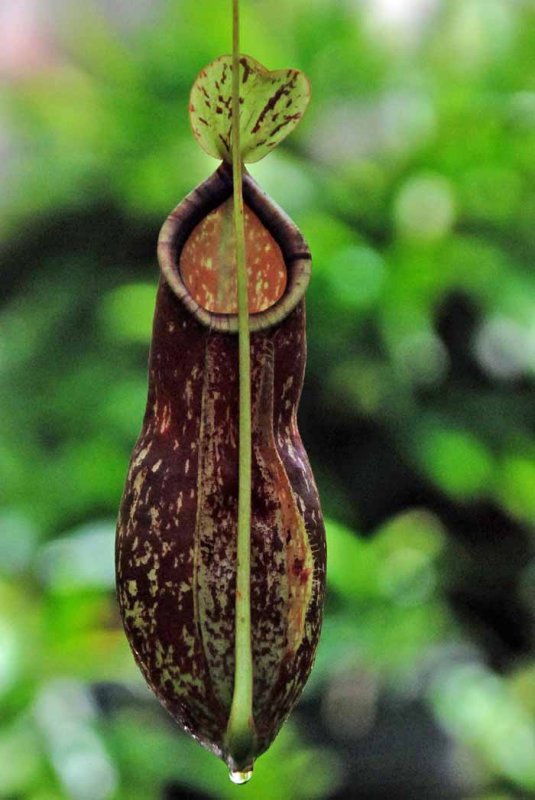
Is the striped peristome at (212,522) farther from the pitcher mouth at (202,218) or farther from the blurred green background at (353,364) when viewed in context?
the blurred green background at (353,364)

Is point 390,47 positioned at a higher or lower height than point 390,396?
higher

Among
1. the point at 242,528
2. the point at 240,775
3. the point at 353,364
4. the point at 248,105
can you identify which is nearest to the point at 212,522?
the point at 242,528

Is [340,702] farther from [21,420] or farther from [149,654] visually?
[149,654]

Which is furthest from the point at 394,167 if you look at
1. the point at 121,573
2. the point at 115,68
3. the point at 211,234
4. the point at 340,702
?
the point at 121,573

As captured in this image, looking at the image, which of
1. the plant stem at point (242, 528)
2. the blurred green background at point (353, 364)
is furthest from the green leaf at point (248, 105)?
the blurred green background at point (353, 364)

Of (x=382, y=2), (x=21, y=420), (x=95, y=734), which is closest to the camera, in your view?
(x=95, y=734)

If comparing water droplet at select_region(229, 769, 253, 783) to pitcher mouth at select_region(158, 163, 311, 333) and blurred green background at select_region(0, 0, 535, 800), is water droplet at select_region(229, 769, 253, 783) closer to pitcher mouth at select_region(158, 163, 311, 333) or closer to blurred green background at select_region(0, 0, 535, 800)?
pitcher mouth at select_region(158, 163, 311, 333)
